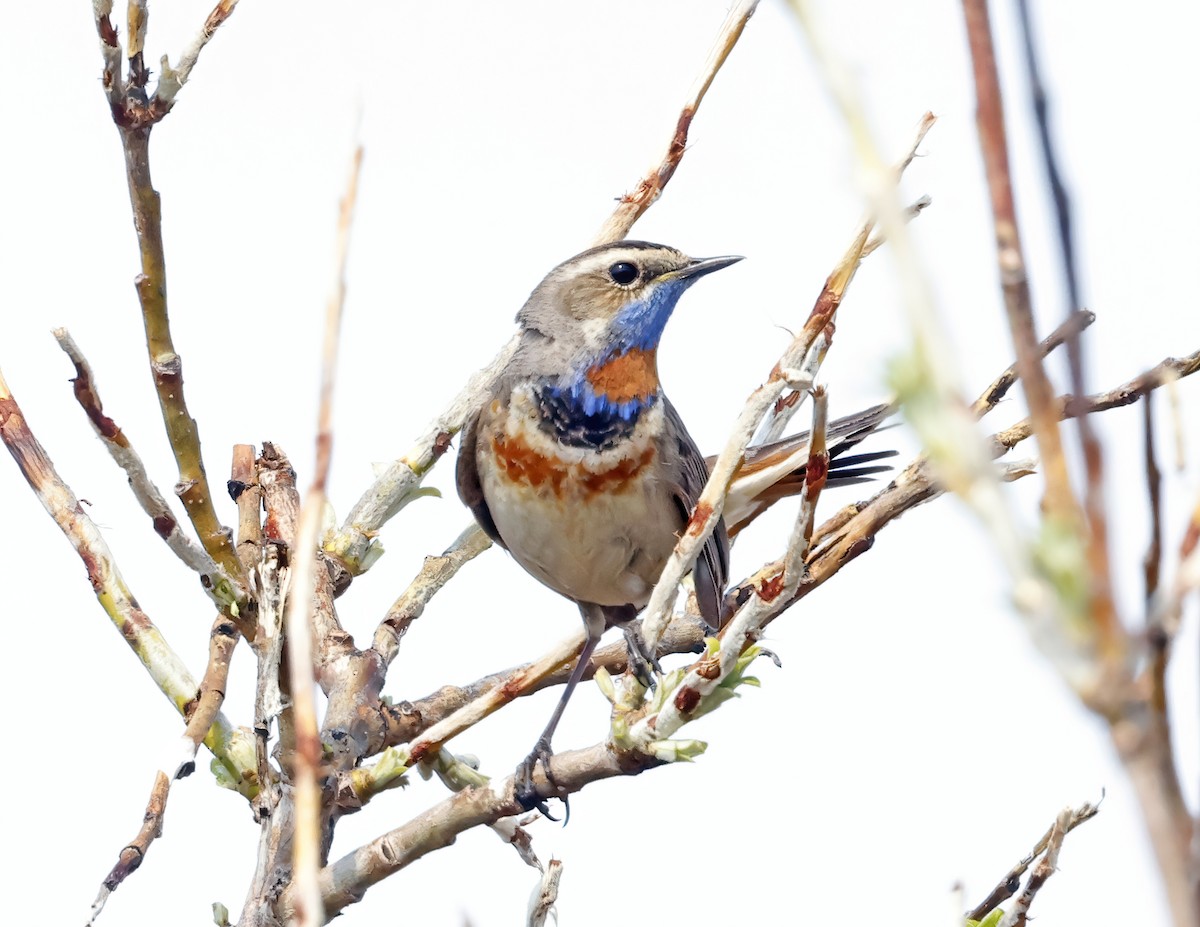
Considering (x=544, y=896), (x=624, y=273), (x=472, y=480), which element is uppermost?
(x=624, y=273)

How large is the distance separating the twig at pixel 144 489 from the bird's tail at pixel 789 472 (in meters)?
2.37

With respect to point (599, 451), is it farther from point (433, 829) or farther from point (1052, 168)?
point (1052, 168)

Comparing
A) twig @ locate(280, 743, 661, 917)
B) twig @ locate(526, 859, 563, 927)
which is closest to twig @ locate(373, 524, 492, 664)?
twig @ locate(280, 743, 661, 917)

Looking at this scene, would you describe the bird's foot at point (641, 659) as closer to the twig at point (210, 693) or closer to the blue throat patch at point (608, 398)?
the blue throat patch at point (608, 398)

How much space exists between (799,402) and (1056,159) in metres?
3.29

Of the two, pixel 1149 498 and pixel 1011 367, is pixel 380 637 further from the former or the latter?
pixel 1149 498

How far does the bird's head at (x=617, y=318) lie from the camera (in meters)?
5.99

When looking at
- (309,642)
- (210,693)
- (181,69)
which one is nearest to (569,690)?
(210,693)

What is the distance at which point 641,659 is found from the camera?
4.36 meters

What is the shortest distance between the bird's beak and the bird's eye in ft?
0.59

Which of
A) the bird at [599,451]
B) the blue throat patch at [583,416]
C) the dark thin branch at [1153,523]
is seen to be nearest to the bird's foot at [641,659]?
the bird at [599,451]

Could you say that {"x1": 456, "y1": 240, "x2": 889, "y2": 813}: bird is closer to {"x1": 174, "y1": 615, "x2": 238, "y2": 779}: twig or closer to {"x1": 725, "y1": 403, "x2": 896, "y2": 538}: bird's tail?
{"x1": 725, "y1": 403, "x2": 896, "y2": 538}: bird's tail

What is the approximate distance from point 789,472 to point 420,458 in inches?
63.5

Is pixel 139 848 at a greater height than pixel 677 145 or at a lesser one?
lesser
